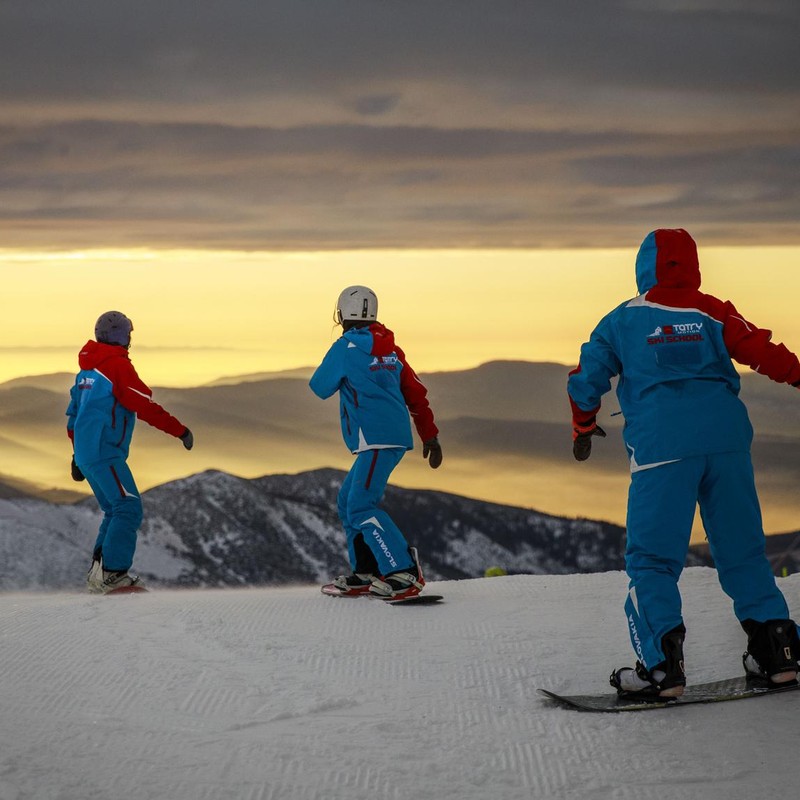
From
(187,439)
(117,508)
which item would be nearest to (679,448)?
(187,439)

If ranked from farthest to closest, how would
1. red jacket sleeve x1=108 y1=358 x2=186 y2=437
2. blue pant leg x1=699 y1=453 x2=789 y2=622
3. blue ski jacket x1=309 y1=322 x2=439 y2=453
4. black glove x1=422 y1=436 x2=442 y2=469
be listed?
red jacket sleeve x1=108 y1=358 x2=186 y2=437 → black glove x1=422 y1=436 x2=442 y2=469 → blue ski jacket x1=309 y1=322 x2=439 y2=453 → blue pant leg x1=699 y1=453 x2=789 y2=622

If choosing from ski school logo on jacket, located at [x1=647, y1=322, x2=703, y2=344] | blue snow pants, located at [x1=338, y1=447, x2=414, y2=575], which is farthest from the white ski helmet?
ski school logo on jacket, located at [x1=647, y1=322, x2=703, y2=344]

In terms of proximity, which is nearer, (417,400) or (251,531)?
(417,400)

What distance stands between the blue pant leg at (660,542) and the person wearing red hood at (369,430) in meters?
3.03

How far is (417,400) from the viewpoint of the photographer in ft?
29.5

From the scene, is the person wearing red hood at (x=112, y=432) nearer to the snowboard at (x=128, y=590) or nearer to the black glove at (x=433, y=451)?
the snowboard at (x=128, y=590)

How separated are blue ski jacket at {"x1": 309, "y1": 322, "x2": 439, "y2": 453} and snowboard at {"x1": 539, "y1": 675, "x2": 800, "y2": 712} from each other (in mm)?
2972

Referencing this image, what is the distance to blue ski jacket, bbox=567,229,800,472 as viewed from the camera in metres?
5.71

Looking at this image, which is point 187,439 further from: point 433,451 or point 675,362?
point 675,362

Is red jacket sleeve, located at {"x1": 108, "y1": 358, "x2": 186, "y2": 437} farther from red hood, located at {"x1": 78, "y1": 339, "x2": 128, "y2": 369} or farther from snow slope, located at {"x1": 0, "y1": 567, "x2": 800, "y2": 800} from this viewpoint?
snow slope, located at {"x1": 0, "y1": 567, "x2": 800, "y2": 800}

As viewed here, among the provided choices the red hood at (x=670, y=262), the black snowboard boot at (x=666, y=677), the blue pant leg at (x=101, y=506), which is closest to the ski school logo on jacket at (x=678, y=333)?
the red hood at (x=670, y=262)

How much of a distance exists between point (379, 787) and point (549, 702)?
146 centimetres

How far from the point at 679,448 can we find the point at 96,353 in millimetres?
5704

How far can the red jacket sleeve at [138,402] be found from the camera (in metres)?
9.88
